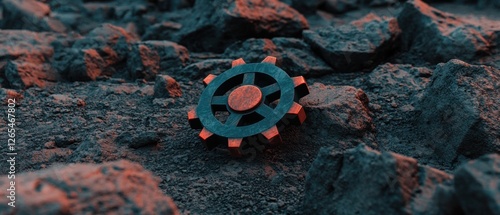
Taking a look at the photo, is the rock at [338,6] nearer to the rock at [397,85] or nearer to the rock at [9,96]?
the rock at [397,85]

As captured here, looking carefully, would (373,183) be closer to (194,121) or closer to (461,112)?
(461,112)

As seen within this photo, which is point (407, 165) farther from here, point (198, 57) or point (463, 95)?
point (198, 57)

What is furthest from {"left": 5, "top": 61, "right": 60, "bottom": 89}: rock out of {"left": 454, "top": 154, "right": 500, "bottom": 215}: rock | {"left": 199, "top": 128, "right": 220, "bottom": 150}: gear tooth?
{"left": 454, "top": 154, "right": 500, "bottom": 215}: rock

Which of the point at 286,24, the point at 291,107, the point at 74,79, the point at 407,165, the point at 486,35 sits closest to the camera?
the point at 407,165

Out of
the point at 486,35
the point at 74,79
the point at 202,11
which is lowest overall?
the point at 74,79

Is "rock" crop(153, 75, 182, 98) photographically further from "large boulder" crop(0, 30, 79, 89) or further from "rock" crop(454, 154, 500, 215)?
"rock" crop(454, 154, 500, 215)

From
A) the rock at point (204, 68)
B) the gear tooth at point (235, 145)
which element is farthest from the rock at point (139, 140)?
the rock at point (204, 68)

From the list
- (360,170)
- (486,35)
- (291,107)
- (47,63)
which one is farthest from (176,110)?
(486,35)
